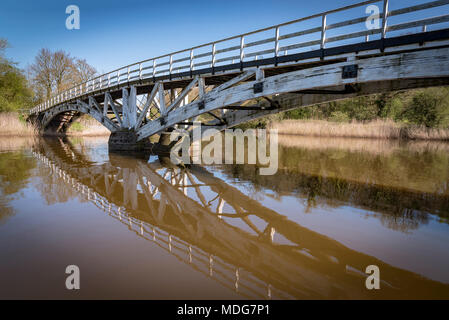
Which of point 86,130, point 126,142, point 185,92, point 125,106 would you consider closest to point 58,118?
point 86,130

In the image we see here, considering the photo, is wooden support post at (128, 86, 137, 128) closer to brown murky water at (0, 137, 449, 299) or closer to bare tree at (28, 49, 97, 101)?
brown murky water at (0, 137, 449, 299)

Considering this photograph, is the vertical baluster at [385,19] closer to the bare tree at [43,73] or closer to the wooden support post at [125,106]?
the wooden support post at [125,106]

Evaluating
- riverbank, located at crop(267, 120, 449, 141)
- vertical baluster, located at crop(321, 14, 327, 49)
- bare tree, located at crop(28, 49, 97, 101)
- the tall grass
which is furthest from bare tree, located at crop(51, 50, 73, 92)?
vertical baluster, located at crop(321, 14, 327, 49)

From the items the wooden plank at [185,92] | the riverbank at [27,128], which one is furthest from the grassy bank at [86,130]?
the wooden plank at [185,92]

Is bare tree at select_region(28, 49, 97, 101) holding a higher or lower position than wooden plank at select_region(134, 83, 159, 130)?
higher

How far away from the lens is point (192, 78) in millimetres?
11469

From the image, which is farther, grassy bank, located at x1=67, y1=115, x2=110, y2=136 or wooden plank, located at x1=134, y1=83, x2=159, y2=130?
grassy bank, located at x1=67, y1=115, x2=110, y2=136

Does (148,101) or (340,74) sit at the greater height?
(148,101)

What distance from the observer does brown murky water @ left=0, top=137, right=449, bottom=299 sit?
8.27ft

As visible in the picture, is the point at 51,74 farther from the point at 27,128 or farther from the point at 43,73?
the point at 27,128

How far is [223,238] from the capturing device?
11.8 ft

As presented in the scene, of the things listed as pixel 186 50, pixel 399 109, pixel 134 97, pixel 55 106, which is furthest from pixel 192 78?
pixel 399 109
